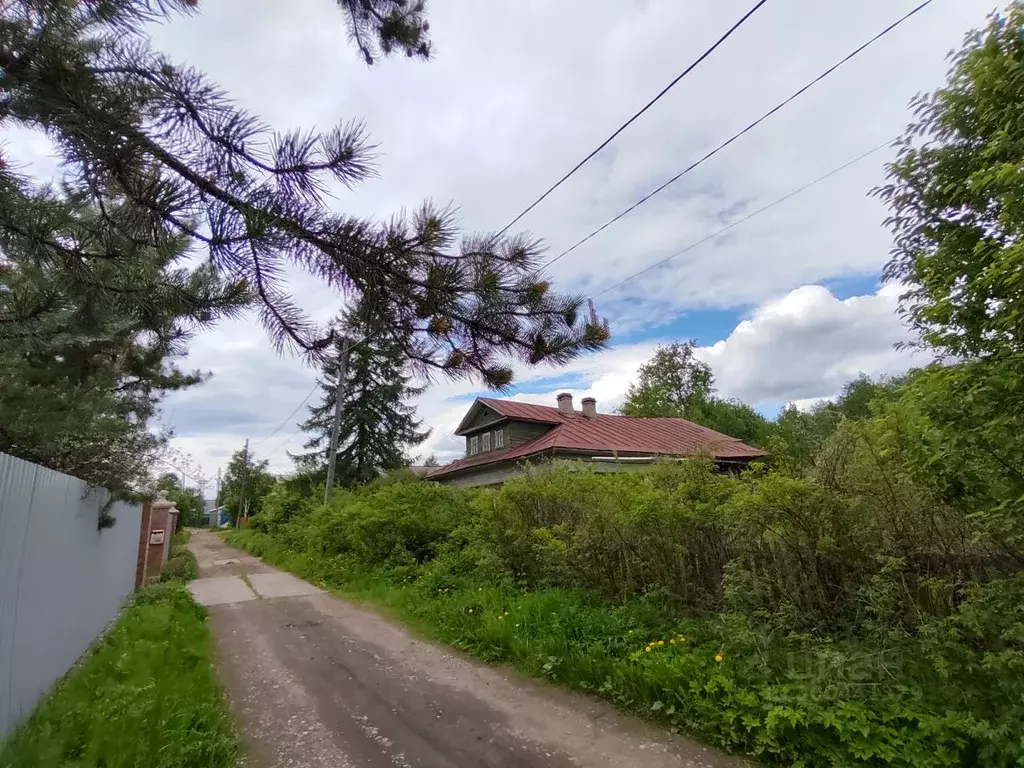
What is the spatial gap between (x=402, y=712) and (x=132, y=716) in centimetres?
184

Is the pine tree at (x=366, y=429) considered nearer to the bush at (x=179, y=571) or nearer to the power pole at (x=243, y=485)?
the bush at (x=179, y=571)

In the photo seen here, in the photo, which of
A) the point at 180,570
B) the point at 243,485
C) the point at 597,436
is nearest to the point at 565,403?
the point at 597,436

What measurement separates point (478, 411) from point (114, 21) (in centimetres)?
2047

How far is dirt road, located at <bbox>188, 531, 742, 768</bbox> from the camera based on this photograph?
138 inches

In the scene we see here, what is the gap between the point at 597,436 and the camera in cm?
1886

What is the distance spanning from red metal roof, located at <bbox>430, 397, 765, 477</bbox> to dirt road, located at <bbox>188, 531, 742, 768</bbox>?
11.2 metres

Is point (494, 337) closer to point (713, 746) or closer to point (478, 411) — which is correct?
point (713, 746)

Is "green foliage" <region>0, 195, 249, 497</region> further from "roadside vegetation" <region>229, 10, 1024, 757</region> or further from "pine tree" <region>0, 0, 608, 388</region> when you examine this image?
"roadside vegetation" <region>229, 10, 1024, 757</region>

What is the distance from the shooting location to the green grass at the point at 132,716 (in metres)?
3.09

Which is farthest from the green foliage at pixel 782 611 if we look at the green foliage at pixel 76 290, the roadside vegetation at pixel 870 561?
the green foliage at pixel 76 290

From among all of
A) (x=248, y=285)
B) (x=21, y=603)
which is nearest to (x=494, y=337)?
(x=248, y=285)

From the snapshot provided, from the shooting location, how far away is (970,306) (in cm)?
296

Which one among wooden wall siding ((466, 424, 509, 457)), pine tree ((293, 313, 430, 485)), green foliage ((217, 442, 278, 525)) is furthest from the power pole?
wooden wall siding ((466, 424, 509, 457))

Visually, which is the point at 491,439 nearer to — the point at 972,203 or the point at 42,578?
the point at 42,578
